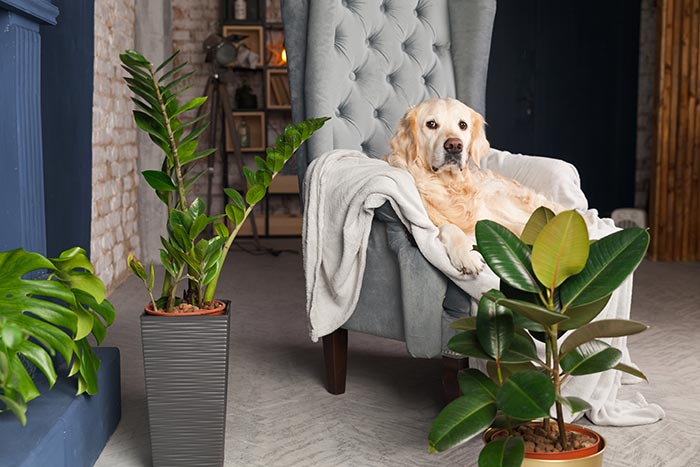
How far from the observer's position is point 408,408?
2.56 metres

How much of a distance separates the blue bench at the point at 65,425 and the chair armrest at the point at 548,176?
1.49 metres

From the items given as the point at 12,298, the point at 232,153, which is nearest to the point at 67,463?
the point at 12,298

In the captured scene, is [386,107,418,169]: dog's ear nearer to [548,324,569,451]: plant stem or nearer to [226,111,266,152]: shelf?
[548,324,569,451]: plant stem

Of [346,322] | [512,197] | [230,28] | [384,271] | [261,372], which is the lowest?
[261,372]

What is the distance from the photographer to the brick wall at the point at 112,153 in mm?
4203

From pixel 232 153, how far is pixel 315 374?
4.43 metres

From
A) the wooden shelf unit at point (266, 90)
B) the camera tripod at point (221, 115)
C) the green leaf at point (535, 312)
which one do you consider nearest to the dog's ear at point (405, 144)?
the green leaf at point (535, 312)

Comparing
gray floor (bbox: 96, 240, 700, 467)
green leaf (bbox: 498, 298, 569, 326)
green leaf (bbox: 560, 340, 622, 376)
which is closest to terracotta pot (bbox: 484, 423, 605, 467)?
green leaf (bbox: 560, 340, 622, 376)

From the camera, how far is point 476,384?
156 cm

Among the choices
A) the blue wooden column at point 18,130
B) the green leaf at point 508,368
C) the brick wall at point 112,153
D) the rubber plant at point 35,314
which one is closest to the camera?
the rubber plant at point 35,314

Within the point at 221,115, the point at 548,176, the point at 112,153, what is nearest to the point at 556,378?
the point at 548,176

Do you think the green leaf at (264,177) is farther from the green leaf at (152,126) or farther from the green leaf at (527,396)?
the green leaf at (527,396)

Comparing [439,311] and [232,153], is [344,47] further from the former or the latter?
[232,153]

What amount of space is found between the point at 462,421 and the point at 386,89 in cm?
174
